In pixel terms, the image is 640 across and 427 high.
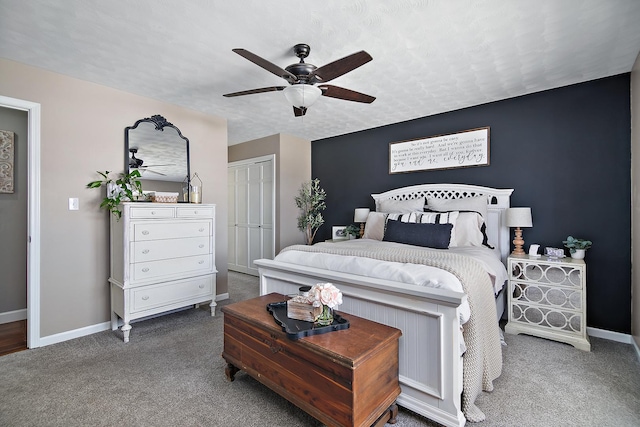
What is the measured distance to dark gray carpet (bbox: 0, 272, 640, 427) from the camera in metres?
1.72

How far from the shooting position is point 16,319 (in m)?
3.35

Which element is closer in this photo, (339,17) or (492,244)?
(339,17)

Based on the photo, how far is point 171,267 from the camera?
310cm

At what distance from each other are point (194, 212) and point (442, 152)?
310cm

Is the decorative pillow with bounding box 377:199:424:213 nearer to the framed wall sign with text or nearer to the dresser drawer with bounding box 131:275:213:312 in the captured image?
the framed wall sign with text

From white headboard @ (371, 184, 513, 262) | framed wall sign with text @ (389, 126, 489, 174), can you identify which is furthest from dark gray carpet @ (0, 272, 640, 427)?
framed wall sign with text @ (389, 126, 489, 174)

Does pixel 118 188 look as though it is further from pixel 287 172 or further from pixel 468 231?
pixel 468 231

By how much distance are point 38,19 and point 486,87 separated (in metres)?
3.73

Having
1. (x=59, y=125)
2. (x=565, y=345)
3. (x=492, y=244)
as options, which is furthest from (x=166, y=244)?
(x=565, y=345)

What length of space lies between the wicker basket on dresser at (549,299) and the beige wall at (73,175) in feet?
13.4

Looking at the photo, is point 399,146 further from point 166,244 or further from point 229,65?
point 166,244

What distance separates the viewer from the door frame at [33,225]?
2.63m

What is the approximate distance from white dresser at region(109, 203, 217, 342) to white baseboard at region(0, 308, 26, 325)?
1296 millimetres

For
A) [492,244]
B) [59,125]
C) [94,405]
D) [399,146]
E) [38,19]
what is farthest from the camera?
[399,146]
